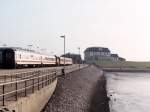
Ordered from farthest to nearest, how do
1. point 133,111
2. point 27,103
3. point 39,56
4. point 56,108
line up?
point 39,56 < point 133,111 < point 56,108 < point 27,103

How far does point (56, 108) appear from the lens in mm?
25953

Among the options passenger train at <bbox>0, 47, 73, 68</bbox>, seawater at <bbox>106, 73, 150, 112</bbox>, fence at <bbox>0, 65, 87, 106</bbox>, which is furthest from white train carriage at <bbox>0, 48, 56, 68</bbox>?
fence at <bbox>0, 65, 87, 106</bbox>

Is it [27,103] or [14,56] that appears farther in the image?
[14,56]

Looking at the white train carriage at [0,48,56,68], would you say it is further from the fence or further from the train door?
the fence

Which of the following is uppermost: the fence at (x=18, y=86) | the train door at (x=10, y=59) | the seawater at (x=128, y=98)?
the train door at (x=10, y=59)

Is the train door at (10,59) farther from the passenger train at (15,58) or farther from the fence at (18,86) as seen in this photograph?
the fence at (18,86)

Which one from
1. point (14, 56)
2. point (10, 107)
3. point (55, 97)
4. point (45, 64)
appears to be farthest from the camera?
point (45, 64)

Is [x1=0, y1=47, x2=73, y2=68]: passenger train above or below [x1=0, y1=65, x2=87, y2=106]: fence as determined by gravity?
above

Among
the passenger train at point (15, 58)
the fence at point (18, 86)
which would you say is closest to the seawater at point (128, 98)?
the passenger train at point (15, 58)

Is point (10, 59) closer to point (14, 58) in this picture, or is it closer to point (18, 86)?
point (14, 58)

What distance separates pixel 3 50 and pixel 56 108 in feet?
88.7

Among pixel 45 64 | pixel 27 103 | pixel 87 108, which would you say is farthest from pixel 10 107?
pixel 45 64

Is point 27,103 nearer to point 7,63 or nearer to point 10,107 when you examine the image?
point 10,107

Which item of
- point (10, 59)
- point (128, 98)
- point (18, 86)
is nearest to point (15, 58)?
point (10, 59)
